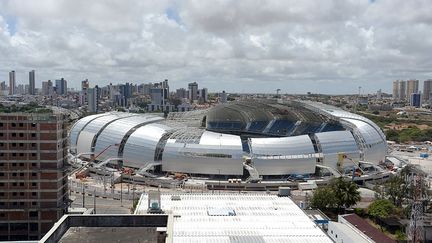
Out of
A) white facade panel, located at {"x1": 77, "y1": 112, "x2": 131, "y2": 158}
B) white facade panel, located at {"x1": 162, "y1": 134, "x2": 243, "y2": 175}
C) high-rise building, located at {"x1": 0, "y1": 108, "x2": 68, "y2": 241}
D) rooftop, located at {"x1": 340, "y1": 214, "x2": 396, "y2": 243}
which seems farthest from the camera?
white facade panel, located at {"x1": 77, "y1": 112, "x2": 131, "y2": 158}

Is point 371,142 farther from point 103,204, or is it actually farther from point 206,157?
point 103,204

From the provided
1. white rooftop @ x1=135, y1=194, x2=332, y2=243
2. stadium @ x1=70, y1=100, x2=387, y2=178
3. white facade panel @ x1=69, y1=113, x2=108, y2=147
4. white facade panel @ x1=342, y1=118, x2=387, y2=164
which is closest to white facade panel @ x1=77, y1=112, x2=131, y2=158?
stadium @ x1=70, y1=100, x2=387, y2=178

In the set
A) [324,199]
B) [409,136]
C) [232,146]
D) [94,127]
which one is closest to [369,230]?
[324,199]

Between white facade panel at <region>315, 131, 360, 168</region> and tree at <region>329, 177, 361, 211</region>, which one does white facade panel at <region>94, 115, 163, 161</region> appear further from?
tree at <region>329, 177, 361, 211</region>

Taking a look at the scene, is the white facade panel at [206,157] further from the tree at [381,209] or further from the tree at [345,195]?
the tree at [381,209]

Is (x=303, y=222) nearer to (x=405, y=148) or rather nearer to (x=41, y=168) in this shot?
(x=41, y=168)

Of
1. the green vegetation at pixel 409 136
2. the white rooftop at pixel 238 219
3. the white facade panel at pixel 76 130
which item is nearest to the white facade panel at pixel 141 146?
the white facade panel at pixel 76 130

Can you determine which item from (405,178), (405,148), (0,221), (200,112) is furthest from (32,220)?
(405,148)

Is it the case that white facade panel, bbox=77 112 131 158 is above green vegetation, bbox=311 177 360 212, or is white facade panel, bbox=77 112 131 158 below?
above
